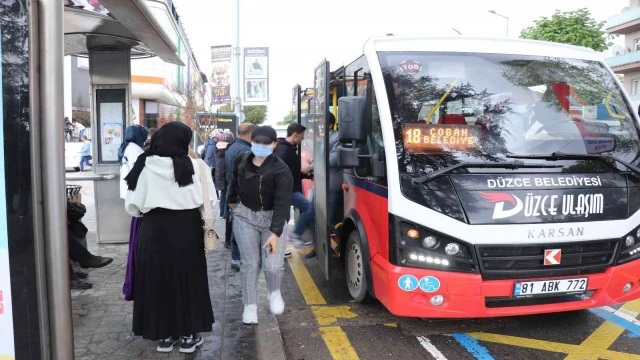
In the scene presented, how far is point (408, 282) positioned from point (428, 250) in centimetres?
27

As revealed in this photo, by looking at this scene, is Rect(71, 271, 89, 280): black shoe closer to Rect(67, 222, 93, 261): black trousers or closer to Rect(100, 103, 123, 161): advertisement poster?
Rect(67, 222, 93, 261): black trousers

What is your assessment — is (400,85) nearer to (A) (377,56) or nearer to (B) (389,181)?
(A) (377,56)

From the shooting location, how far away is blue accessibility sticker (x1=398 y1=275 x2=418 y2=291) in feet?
11.6

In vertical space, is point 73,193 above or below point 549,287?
above

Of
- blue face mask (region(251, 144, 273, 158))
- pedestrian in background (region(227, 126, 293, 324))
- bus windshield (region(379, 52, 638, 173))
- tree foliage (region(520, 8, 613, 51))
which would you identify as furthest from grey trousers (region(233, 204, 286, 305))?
tree foliage (region(520, 8, 613, 51))

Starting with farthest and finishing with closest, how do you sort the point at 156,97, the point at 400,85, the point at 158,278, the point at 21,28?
the point at 156,97 → the point at 400,85 → the point at 158,278 → the point at 21,28

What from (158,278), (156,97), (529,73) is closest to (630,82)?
(156,97)

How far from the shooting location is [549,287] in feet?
11.8

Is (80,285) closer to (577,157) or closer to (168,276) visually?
(168,276)

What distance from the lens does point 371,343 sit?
403cm

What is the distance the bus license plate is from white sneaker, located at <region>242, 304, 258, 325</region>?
2.13 m

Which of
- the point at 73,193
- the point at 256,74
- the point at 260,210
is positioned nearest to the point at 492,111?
the point at 260,210

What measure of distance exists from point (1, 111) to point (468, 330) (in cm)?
387

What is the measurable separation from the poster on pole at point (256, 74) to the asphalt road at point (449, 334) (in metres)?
17.8
